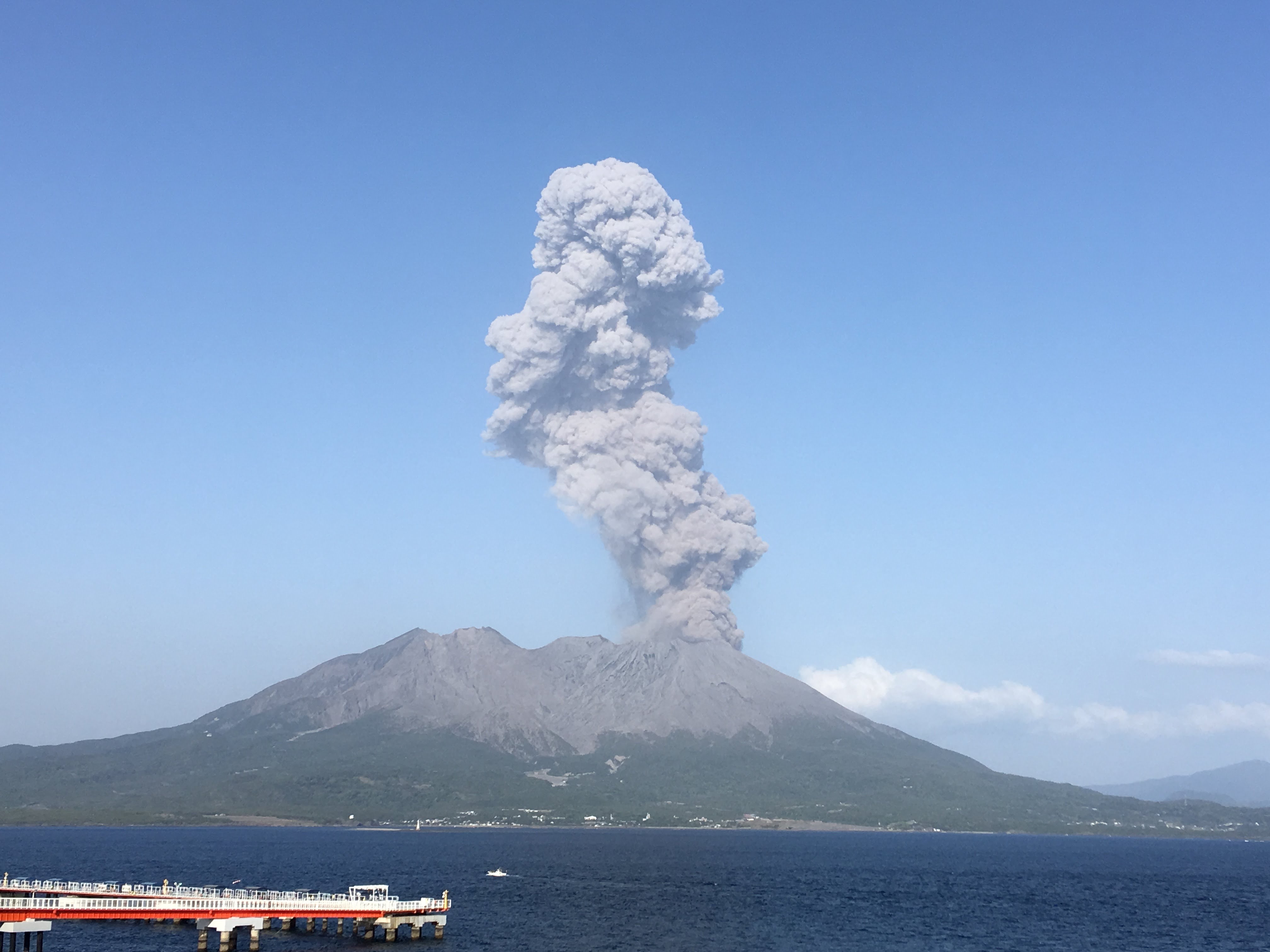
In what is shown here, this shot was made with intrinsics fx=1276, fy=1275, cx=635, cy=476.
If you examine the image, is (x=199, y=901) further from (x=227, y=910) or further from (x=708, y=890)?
(x=708, y=890)

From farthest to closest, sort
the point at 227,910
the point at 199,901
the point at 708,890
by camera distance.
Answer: the point at 708,890, the point at 199,901, the point at 227,910

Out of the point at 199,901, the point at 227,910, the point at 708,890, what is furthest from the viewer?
the point at 708,890

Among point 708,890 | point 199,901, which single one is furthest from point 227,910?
point 708,890

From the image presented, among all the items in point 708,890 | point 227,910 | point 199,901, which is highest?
point 199,901

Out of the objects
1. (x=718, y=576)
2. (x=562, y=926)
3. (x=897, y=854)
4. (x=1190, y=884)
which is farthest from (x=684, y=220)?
(x=562, y=926)

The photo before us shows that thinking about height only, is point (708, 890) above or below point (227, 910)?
below

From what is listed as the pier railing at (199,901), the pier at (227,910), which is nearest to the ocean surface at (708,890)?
the pier at (227,910)

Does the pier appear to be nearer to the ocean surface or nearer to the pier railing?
the pier railing
